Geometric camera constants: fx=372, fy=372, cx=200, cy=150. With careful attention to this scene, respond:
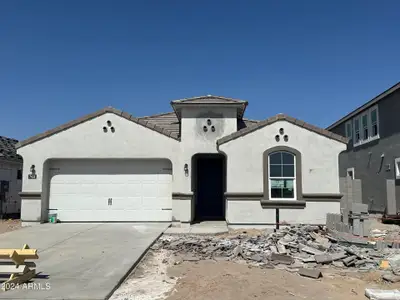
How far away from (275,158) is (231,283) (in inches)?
298

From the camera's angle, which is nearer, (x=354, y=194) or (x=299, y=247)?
(x=299, y=247)

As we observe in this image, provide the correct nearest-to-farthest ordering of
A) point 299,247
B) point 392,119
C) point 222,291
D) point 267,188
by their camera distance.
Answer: point 222,291
point 299,247
point 267,188
point 392,119

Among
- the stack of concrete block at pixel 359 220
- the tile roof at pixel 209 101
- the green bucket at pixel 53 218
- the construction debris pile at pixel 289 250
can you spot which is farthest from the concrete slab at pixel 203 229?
the green bucket at pixel 53 218

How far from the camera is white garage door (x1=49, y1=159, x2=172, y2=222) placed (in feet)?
48.9

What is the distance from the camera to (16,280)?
6.36 m

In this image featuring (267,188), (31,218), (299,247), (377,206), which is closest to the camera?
(299,247)

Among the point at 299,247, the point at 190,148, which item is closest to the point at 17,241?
the point at 190,148

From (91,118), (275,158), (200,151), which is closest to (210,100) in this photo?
(200,151)

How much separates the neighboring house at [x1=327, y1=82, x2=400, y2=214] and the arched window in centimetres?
708

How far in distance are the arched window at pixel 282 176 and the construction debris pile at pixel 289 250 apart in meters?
2.26

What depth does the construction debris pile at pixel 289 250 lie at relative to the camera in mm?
8586

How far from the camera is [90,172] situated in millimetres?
15148

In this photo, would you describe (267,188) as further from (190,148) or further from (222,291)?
(222,291)

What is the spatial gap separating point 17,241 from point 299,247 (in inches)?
314
